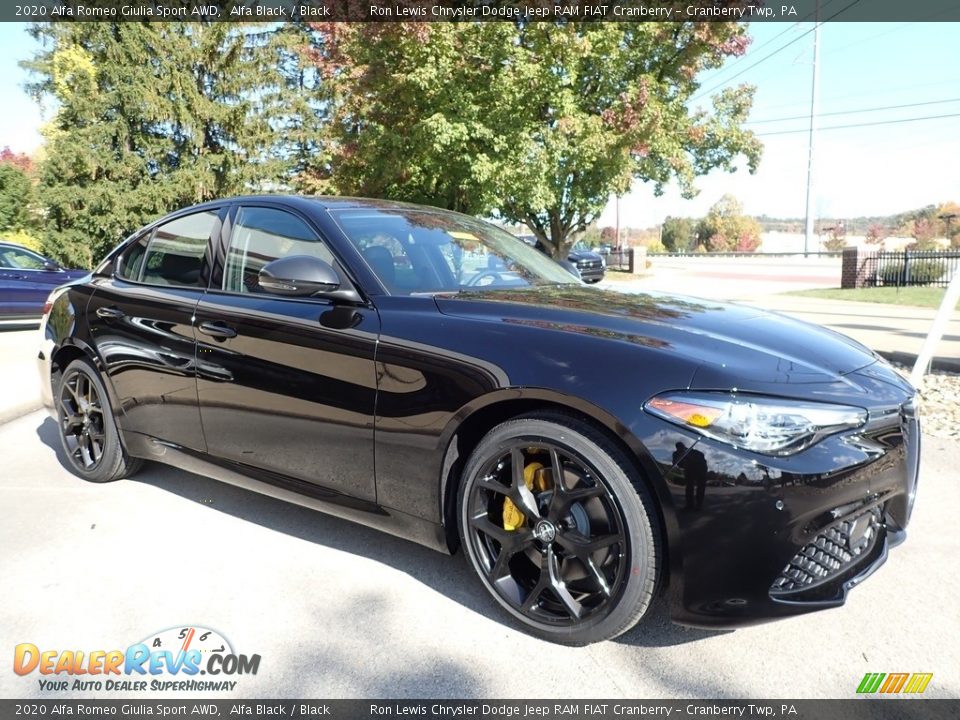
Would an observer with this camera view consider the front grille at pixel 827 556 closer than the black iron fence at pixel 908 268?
Yes

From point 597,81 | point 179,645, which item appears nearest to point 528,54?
point 597,81

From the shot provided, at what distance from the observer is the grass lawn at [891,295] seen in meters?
15.7

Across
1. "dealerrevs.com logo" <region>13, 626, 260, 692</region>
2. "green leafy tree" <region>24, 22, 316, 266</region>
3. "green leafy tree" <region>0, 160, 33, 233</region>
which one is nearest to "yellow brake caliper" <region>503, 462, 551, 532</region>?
"dealerrevs.com logo" <region>13, 626, 260, 692</region>

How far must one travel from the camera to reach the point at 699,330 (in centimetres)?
257

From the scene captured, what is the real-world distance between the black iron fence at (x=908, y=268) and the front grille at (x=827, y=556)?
860 inches

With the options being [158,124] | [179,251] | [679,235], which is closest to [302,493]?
[179,251]

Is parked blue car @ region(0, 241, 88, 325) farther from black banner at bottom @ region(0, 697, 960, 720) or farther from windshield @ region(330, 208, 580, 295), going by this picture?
black banner at bottom @ region(0, 697, 960, 720)

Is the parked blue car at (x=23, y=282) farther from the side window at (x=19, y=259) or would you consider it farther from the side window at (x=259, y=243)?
the side window at (x=259, y=243)

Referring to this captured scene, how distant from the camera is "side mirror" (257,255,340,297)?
277 cm

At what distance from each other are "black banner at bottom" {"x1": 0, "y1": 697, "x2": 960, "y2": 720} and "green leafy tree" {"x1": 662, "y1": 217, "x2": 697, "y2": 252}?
239 ft

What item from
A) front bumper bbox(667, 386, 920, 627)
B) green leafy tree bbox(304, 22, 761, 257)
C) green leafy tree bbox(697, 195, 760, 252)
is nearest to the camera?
front bumper bbox(667, 386, 920, 627)

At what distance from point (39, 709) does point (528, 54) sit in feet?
46.2

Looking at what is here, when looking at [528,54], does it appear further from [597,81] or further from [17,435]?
[17,435]

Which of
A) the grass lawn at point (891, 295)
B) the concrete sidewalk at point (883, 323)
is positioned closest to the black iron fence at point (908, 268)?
the grass lawn at point (891, 295)
